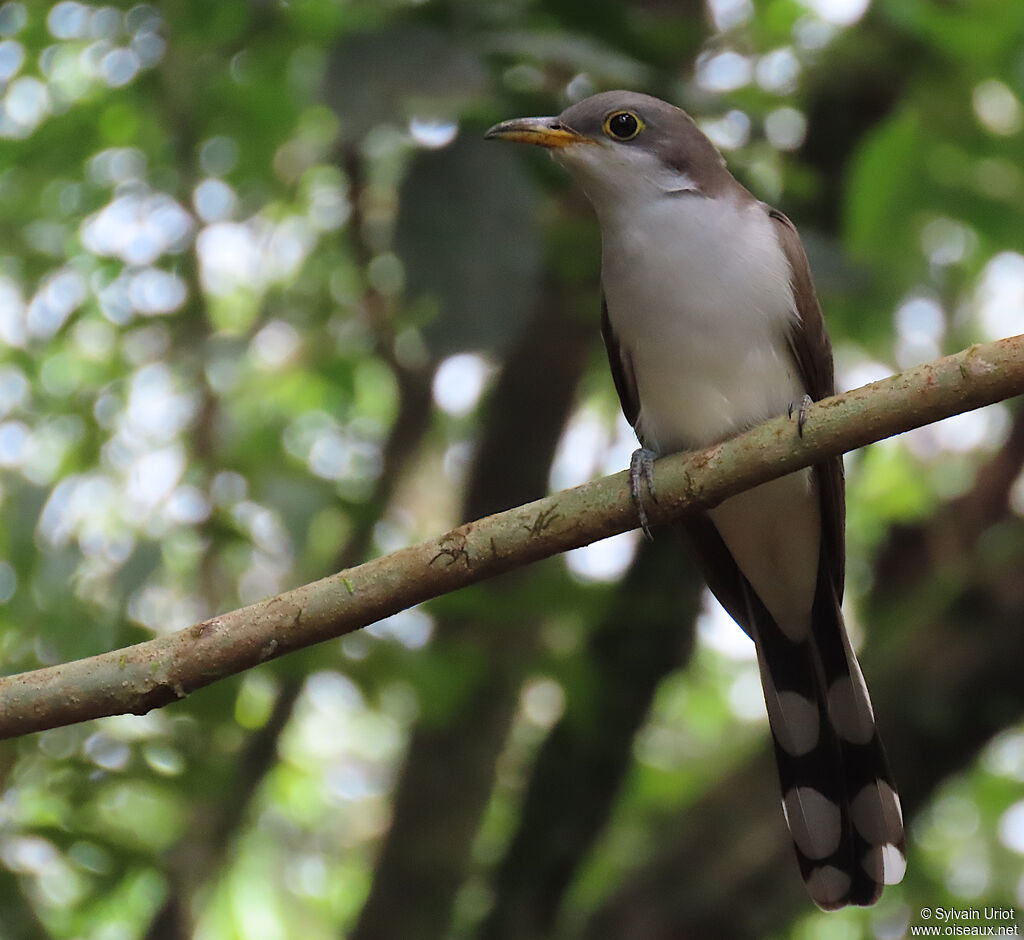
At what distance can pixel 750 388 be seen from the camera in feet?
11.7

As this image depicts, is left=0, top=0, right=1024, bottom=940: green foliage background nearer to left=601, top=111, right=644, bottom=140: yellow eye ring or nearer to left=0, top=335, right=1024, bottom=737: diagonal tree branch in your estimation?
left=601, top=111, right=644, bottom=140: yellow eye ring

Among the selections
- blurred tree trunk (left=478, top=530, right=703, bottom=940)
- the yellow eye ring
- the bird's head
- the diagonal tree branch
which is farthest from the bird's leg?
blurred tree trunk (left=478, top=530, right=703, bottom=940)

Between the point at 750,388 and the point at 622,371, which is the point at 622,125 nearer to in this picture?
the point at 622,371

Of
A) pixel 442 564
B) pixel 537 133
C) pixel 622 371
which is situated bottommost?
pixel 622 371

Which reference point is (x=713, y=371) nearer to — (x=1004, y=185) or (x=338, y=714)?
(x=1004, y=185)

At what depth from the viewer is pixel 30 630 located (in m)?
3.75

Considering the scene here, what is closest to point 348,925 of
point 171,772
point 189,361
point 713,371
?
point 171,772

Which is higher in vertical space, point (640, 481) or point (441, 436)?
point (640, 481)

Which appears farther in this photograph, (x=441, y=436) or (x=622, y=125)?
(x=441, y=436)

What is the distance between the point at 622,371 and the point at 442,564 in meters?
1.63

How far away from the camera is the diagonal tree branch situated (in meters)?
2.29

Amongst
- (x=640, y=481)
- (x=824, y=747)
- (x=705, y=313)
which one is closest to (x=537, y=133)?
(x=705, y=313)

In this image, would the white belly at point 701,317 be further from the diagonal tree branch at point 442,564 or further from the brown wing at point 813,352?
the diagonal tree branch at point 442,564

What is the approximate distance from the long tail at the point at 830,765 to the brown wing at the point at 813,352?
0.85 feet
